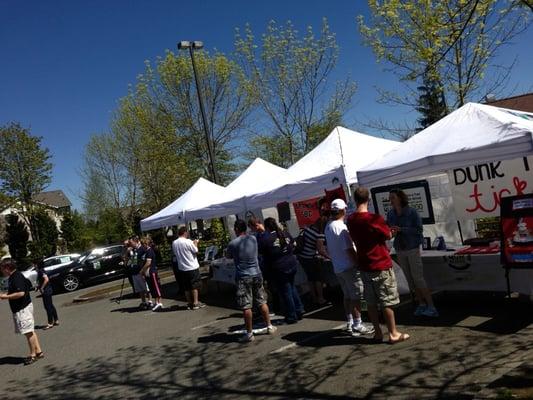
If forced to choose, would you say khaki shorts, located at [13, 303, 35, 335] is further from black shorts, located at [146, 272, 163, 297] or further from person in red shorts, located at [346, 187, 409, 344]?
person in red shorts, located at [346, 187, 409, 344]

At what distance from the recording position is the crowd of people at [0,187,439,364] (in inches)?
218

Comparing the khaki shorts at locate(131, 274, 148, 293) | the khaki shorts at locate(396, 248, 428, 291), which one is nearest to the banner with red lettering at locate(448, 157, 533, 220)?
the khaki shorts at locate(396, 248, 428, 291)

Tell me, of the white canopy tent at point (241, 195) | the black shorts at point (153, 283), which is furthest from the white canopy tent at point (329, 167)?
the black shorts at point (153, 283)

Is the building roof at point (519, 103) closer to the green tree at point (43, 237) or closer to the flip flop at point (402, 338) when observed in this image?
the flip flop at point (402, 338)

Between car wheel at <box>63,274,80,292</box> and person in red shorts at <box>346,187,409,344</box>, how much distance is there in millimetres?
→ 16486

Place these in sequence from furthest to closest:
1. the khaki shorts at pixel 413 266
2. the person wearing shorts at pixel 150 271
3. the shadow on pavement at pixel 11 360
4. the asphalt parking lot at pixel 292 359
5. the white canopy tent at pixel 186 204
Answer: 1. the white canopy tent at pixel 186 204
2. the person wearing shorts at pixel 150 271
3. the shadow on pavement at pixel 11 360
4. the khaki shorts at pixel 413 266
5. the asphalt parking lot at pixel 292 359

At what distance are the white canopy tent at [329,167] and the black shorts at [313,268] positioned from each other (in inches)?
55.3

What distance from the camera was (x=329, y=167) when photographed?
9094 mm

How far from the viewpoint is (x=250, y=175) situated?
13.1 metres

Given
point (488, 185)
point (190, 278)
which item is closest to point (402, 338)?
point (488, 185)

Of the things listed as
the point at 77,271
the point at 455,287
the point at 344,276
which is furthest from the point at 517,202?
the point at 77,271

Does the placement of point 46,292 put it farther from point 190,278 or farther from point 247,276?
point 247,276

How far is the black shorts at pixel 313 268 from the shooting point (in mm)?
8430

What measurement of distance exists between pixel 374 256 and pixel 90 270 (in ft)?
55.1
